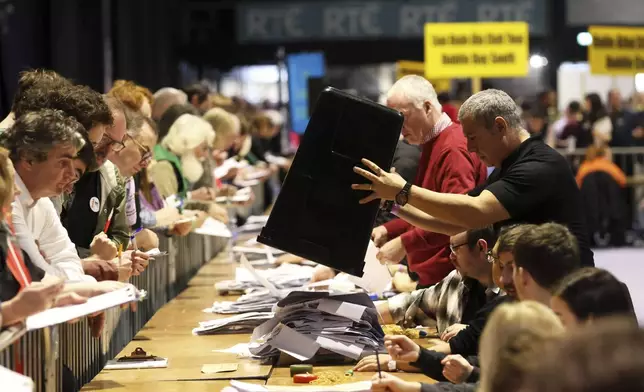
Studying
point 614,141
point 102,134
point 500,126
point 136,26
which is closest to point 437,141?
point 500,126

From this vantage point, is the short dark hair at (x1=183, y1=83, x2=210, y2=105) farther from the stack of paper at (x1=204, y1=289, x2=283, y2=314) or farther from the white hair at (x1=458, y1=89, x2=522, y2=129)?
the white hair at (x1=458, y1=89, x2=522, y2=129)

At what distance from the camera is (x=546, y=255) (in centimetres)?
318

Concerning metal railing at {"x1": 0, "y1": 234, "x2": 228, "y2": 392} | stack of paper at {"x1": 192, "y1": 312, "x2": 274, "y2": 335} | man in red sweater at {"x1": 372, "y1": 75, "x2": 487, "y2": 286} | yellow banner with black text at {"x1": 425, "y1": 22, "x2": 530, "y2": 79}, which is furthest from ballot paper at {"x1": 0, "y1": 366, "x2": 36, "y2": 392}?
yellow banner with black text at {"x1": 425, "y1": 22, "x2": 530, "y2": 79}

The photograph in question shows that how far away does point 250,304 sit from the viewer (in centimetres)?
523

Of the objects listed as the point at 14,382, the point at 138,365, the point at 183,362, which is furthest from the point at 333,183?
the point at 14,382

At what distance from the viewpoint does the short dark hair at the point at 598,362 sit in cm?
122

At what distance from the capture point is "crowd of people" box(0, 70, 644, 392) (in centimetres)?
211

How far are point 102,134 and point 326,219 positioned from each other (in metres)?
0.90

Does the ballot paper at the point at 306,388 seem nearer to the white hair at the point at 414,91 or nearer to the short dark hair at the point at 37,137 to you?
the short dark hair at the point at 37,137

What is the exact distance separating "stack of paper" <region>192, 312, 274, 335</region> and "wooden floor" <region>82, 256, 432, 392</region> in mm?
51

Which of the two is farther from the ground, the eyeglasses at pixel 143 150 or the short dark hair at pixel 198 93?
the eyeglasses at pixel 143 150

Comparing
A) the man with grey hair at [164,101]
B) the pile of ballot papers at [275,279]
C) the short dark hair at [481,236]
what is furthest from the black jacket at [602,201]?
the short dark hair at [481,236]

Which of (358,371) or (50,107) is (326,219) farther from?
(50,107)

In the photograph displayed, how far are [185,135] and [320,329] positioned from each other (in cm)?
354
